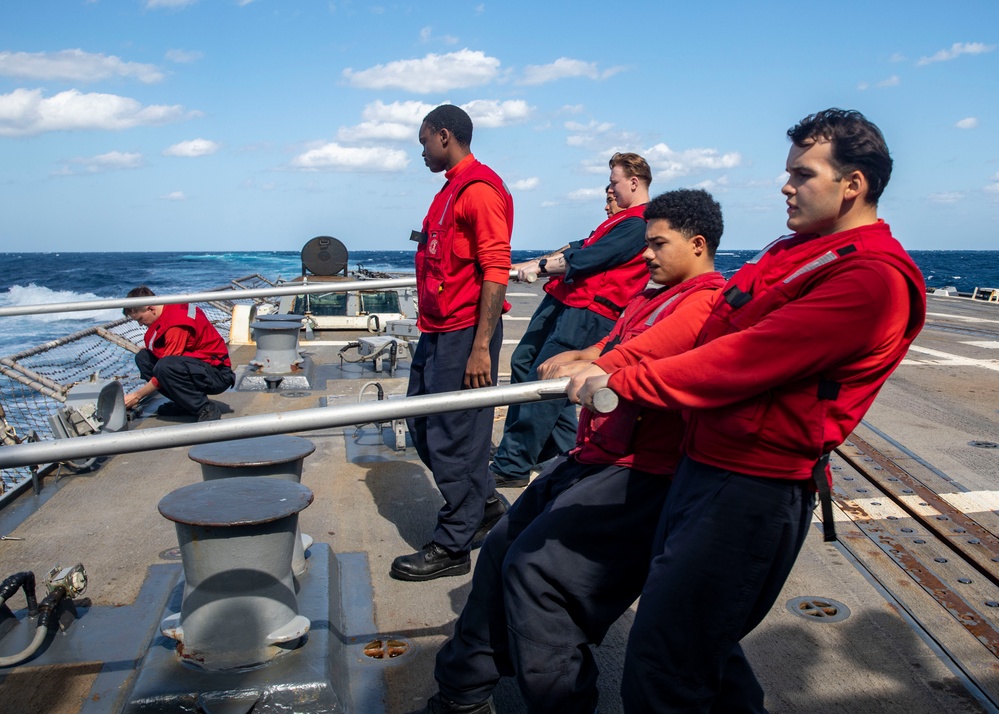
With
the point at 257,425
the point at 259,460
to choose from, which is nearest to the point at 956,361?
the point at 259,460

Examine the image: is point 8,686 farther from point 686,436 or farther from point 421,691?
point 686,436

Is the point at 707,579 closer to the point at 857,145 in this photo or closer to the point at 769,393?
the point at 769,393

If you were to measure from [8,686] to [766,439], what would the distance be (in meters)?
2.64

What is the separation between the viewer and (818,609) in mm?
3520

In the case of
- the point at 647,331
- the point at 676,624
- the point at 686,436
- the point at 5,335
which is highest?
the point at 647,331

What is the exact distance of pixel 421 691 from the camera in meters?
2.89

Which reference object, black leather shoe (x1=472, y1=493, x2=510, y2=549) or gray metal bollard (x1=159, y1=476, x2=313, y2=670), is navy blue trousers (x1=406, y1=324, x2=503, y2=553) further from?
gray metal bollard (x1=159, y1=476, x2=313, y2=670)

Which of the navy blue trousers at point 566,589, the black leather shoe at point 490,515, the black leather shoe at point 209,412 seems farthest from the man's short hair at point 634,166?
the black leather shoe at point 209,412

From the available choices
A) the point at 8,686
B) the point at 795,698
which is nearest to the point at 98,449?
the point at 8,686

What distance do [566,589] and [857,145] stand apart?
1.35 meters

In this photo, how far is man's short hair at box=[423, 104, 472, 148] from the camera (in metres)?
3.83

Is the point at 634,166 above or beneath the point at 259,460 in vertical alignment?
above

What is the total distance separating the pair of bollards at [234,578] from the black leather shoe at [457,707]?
20.9 inches

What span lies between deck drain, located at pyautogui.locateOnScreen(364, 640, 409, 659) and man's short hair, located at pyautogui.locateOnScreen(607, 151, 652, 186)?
2599 millimetres
